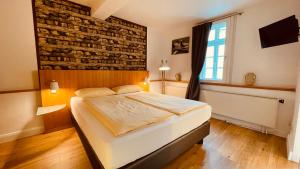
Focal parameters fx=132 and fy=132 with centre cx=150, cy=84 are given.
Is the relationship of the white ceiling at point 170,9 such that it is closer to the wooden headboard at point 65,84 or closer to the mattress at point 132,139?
the wooden headboard at point 65,84

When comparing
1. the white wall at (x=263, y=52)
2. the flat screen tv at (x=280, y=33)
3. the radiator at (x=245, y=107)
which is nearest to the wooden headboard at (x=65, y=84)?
A: the radiator at (x=245, y=107)

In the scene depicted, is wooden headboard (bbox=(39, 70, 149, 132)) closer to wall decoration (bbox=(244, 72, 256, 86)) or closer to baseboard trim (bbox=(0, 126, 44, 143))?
baseboard trim (bbox=(0, 126, 44, 143))

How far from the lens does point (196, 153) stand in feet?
5.99

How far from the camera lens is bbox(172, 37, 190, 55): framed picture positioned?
145 inches

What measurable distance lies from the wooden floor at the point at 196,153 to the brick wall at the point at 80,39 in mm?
1288

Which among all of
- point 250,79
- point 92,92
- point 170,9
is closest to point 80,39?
point 92,92

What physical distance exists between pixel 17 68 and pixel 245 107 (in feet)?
13.2

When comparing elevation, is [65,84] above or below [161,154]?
above

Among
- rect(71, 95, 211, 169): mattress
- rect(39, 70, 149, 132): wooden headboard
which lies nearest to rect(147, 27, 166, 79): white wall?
rect(39, 70, 149, 132): wooden headboard

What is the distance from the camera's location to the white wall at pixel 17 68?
6.53ft

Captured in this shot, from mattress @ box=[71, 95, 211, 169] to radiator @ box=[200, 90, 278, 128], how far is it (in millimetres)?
1558

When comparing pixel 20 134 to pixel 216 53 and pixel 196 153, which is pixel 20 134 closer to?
pixel 196 153

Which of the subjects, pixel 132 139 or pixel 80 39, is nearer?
pixel 132 139

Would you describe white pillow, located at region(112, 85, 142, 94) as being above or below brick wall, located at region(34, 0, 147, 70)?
below
